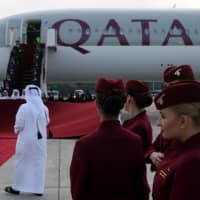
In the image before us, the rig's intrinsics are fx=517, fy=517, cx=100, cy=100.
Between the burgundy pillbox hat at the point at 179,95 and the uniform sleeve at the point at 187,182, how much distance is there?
283 mm

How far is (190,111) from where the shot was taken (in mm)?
2213

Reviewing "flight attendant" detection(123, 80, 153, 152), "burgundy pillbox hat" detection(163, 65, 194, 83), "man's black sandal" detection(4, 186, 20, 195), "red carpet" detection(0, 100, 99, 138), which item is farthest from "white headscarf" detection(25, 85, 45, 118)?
"red carpet" detection(0, 100, 99, 138)

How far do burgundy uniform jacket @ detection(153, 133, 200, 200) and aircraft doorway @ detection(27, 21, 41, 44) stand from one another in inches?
822

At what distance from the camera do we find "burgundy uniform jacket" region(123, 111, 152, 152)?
4.19m

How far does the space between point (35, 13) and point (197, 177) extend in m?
21.5

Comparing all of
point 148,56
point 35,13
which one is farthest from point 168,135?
point 35,13

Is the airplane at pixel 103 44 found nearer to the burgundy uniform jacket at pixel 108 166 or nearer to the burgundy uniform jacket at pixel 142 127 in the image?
the burgundy uniform jacket at pixel 142 127

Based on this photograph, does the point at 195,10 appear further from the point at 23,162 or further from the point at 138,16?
the point at 23,162

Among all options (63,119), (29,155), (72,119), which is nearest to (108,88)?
(29,155)

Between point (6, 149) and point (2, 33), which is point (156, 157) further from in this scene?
point (2, 33)

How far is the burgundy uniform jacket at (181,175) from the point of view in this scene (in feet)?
6.80

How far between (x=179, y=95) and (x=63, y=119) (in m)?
13.6

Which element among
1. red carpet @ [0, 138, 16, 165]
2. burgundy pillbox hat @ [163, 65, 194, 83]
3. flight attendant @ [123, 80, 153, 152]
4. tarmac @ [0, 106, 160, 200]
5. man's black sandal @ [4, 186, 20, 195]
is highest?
burgundy pillbox hat @ [163, 65, 194, 83]

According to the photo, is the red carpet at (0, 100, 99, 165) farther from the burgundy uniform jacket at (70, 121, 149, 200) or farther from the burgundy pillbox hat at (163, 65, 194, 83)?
the burgundy uniform jacket at (70, 121, 149, 200)
